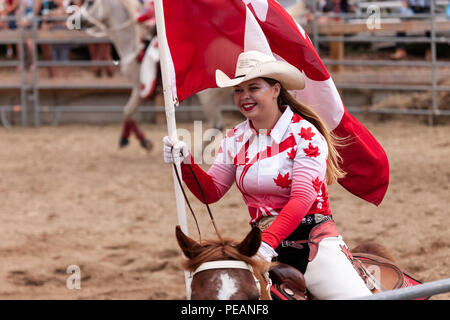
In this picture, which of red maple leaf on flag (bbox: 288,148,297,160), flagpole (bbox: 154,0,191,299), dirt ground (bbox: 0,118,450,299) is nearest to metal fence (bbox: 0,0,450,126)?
dirt ground (bbox: 0,118,450,299)

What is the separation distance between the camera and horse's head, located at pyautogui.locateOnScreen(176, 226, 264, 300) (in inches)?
80.4

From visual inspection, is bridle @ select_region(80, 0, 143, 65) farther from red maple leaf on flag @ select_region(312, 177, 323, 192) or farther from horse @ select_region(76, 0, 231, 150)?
red maple leaf on flag @ select_region(312, 177, 323, 192)

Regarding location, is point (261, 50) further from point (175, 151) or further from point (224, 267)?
point (224, 267)

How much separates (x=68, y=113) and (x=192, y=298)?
11146 mm

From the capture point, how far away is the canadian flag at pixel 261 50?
3.08 meters

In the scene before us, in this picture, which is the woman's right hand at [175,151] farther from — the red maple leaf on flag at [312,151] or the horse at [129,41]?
the horse at [129,41]

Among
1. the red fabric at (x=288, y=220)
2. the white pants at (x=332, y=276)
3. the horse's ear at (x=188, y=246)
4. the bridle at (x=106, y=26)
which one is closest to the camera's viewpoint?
the horse's ear at (x=188, y=246)

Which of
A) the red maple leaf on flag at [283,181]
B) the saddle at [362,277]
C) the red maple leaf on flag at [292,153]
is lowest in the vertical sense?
the saddle at [362,277]

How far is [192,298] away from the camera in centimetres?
209

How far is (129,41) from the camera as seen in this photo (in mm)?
9688

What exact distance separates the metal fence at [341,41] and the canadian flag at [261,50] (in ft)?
22.2

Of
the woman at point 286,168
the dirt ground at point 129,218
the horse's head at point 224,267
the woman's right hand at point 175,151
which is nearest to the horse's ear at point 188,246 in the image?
the horse's head at point 224,267

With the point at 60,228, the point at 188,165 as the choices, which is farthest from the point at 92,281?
the point at 188,165

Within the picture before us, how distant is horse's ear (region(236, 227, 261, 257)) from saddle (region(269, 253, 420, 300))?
0.24 m
